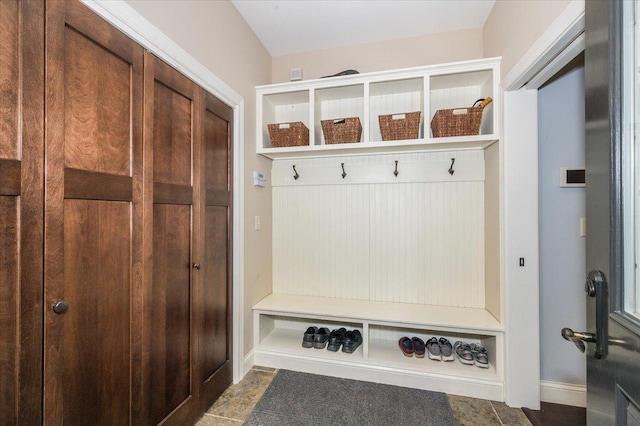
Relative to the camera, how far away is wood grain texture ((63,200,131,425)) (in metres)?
0.99

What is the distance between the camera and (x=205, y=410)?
170 cm

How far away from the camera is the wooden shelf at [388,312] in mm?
1904

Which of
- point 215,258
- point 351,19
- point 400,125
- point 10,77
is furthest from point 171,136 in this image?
point 351,19

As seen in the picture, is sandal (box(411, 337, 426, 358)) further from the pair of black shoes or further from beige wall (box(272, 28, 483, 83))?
beige wall (box(272, 28, 483, 83))

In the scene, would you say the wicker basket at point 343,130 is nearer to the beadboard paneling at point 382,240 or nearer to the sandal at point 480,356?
the beadboard paneling at point 382,240

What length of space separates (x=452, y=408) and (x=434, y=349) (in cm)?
40

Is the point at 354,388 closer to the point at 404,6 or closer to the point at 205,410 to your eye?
the point at 205,410

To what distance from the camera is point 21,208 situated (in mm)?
850

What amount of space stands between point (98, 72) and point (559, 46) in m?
1.94

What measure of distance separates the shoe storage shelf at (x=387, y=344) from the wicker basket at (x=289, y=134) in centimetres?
130

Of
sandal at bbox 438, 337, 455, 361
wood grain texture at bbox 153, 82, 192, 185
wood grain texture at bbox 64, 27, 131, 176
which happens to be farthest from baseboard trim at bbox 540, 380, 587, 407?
wood grain texture at bbox 64, 27, 131, 176

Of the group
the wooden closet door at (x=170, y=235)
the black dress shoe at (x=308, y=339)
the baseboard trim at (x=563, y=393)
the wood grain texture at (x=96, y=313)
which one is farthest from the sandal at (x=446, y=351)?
the wood grain texture at (x=96, y=313)

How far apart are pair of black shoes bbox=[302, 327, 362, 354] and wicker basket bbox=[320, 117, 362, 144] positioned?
1549 millimetres

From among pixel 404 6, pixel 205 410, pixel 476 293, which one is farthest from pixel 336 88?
pixel 205 410
